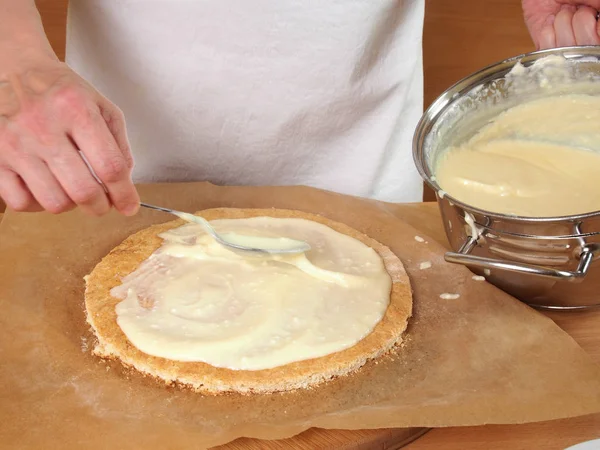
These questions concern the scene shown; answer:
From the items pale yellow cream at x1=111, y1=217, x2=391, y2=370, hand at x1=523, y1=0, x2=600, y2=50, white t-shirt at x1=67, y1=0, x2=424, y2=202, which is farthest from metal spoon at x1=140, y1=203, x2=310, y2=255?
hand at x1=523, y1=0, x2=600, y2=50

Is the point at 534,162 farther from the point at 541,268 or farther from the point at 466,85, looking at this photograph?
the point at 541,268

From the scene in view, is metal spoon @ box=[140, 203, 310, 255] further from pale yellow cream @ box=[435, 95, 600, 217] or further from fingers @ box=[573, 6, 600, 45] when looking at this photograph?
fingers @ box=[573, 6, 600, 45]

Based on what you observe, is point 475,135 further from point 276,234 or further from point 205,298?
point 205,298

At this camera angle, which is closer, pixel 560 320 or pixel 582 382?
pixel 582 382

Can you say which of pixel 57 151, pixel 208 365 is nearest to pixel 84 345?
pixel 208 365

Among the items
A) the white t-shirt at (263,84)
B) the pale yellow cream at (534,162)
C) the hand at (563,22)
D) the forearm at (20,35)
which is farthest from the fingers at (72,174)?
the hand at (563,22)

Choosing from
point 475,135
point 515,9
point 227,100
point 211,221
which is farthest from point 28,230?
point 515,9
